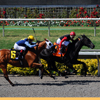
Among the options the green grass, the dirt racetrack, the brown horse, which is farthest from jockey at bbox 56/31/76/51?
the green grass

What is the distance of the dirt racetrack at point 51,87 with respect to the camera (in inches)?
274

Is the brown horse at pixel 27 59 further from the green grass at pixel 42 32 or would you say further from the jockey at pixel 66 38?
the green grass at pixel 42 32

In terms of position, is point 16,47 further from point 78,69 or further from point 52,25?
point 52,25

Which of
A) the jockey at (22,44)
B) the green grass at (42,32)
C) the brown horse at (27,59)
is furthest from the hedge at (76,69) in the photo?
the green grass at (42,32)

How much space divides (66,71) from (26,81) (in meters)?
1.26

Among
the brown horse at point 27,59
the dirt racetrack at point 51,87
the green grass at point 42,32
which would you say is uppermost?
the green grass at point 42,32

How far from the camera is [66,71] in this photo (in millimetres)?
8836

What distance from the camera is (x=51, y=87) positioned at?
7.79m

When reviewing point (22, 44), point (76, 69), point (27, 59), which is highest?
point (22, 44)

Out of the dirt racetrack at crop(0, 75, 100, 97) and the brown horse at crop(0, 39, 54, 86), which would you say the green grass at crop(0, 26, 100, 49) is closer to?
the dirt racetrack at crop(0, 75, 100, 97)

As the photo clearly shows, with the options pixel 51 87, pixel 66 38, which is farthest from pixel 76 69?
pixel 51 87

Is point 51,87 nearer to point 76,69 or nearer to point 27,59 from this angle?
point 27,59

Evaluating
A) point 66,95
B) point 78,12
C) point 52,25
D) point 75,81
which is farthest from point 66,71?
point 78,12

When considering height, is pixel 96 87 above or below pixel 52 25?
below
